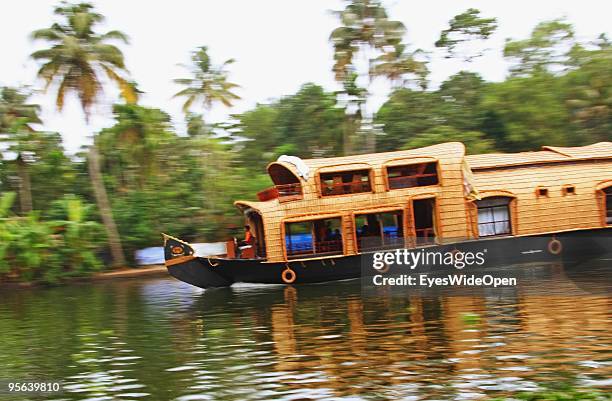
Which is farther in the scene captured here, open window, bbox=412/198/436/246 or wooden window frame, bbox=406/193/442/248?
open window, bbox=412/198/436/246

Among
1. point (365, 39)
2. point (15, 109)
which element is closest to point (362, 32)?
point (365, 39)

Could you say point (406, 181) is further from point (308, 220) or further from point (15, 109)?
point (15, 109)

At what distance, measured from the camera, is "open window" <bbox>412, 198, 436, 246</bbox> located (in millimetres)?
16359

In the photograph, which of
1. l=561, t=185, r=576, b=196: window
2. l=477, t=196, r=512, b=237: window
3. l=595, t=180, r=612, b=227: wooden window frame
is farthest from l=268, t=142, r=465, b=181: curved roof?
l=595, t=180, r=612, b=227: wooden window frame

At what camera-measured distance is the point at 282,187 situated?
1619 cm

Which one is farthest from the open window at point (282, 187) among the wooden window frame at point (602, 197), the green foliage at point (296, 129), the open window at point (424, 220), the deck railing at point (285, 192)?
the green foliage at point (296, 129)

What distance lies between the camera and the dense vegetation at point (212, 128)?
23.2 metres

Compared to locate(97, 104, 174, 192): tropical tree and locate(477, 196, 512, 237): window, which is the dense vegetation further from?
locate(477, 196, 512, 237): window

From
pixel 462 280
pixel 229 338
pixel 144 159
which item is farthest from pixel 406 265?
pixel 144 159

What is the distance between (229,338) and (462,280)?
632 cm

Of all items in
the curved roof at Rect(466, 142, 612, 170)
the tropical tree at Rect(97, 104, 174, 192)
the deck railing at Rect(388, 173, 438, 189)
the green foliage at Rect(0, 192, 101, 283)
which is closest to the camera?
the deck railing at Rect(388, 173, 438, 189)

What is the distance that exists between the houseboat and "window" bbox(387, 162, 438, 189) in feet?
0.09

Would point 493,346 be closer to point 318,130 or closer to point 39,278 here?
point 39,278

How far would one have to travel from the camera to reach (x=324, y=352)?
945 centimetres
